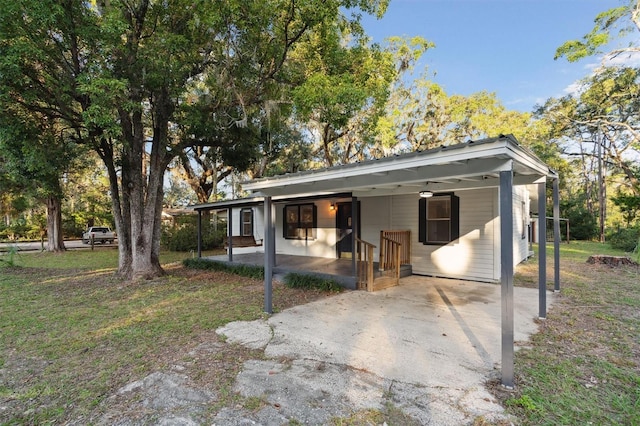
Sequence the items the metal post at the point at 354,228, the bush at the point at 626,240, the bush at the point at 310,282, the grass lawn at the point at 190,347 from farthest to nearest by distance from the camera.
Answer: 1. the bush at the point at 626,240
2. the bush at the point at 310,282
3. the metal post at the point at 354,228
4. the grass lawn at the point at 190,347

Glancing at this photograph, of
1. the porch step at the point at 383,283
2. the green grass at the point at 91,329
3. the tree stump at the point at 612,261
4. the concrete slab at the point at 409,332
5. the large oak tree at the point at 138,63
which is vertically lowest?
the green grass at the point at 91,329

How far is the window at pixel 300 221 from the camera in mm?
10812

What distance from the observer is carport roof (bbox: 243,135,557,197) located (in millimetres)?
3184

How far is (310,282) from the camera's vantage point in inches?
287

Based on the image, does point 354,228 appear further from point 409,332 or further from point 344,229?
point 344,229

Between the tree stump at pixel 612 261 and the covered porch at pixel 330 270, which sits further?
the tree stump at pixel 612 261

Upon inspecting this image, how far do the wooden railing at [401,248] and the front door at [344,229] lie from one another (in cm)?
185

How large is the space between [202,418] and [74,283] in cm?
809

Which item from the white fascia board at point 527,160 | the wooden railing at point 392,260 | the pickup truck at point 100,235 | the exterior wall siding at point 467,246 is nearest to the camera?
the white fascia board at point 527,160

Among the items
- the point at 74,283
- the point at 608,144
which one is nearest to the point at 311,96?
the point at 74,283

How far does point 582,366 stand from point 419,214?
5449mm

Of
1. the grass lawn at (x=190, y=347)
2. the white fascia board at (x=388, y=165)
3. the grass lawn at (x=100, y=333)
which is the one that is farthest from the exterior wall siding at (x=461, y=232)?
the white fascia board at (x=388, y=165)

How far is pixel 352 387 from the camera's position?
2916 mm

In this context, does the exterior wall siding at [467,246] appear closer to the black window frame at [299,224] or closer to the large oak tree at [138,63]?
the black window frame at [299,224]
